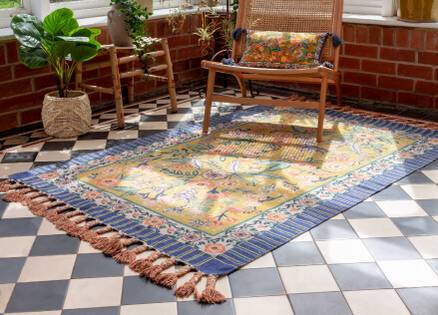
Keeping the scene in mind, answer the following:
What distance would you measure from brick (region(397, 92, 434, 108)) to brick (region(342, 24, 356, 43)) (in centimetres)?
55

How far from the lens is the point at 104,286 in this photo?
2381 mm

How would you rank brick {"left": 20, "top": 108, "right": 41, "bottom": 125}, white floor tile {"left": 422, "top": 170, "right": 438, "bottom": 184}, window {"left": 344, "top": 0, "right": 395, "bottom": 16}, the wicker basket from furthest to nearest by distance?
1. window {"left": 344, "top": 0, "right": 395, "bottom": 16}
2. brick {"left": 20, "top": 108, "right": 41, "bottom": 125}
3. the wicker basket
4. white floor tile {"left": 422, "top": 170, "right": 438, "bottom": 184}

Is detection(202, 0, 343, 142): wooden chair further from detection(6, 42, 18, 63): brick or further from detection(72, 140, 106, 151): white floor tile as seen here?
detection(6, 42, 18, 63): brick

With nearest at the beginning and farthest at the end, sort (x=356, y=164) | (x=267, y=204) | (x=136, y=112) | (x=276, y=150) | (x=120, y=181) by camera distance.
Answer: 1. (x=267, y=204)
2. (x=120, y=181)
3. (x=356, y=164)
4. (x=276, y=150)
5. (x=136, y=112)

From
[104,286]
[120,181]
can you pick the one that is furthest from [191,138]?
A: [104,286]

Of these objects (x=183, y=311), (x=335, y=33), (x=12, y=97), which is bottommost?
(x=183, y=311)

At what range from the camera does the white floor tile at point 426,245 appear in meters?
2.62

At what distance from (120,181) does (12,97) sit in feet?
4.36

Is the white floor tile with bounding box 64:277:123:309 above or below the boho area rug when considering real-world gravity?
below

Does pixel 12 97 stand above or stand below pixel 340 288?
above

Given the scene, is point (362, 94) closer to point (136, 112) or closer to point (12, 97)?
point (136, 112)

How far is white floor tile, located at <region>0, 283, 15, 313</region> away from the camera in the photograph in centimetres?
226

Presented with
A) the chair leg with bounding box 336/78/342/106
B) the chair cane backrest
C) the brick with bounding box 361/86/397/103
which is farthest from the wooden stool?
the brick with bounding box 361/86/397/103

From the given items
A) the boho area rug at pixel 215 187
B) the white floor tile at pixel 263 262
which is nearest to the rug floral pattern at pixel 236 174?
the boho area rug at pixel 215 187
